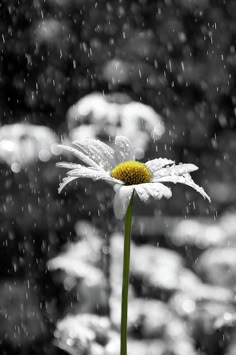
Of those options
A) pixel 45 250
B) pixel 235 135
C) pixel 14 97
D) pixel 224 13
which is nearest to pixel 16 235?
pixel 45 250

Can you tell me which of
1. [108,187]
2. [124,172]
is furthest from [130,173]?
[108,187]

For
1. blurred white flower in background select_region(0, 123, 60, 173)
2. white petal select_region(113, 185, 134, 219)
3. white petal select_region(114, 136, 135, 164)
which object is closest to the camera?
white petal select_region(113, 185, 134, 219)

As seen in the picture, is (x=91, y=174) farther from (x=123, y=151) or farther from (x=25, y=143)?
(x=25, y=143)

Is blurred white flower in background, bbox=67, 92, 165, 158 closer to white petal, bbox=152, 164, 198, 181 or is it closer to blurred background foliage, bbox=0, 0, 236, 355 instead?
blurred background foliage, bbox=0, 0, 236, 355

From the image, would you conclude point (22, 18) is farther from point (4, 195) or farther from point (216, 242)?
point (216, 242)

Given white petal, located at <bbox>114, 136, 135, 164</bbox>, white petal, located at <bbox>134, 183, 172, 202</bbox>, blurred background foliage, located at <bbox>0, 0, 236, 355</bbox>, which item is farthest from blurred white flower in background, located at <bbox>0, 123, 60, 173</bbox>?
white petal, located at <bbox>134, 183, 172, 202</bbox>

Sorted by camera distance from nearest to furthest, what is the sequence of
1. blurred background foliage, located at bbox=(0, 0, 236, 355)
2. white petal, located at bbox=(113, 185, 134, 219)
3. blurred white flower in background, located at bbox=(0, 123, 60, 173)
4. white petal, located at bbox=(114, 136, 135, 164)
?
white petal, located at bbox=(113, 185, 134, 219) → white petal, located at bbox=(114, 136, 135, 164) → blurred background foliage, located at bbox=(0, 0, 236, 355) → blurred white flower in background, located at bbox=(0, 123, 60, 173)

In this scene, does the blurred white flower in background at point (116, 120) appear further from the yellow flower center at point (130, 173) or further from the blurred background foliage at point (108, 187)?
the yellow flower center at point (130, 173)
